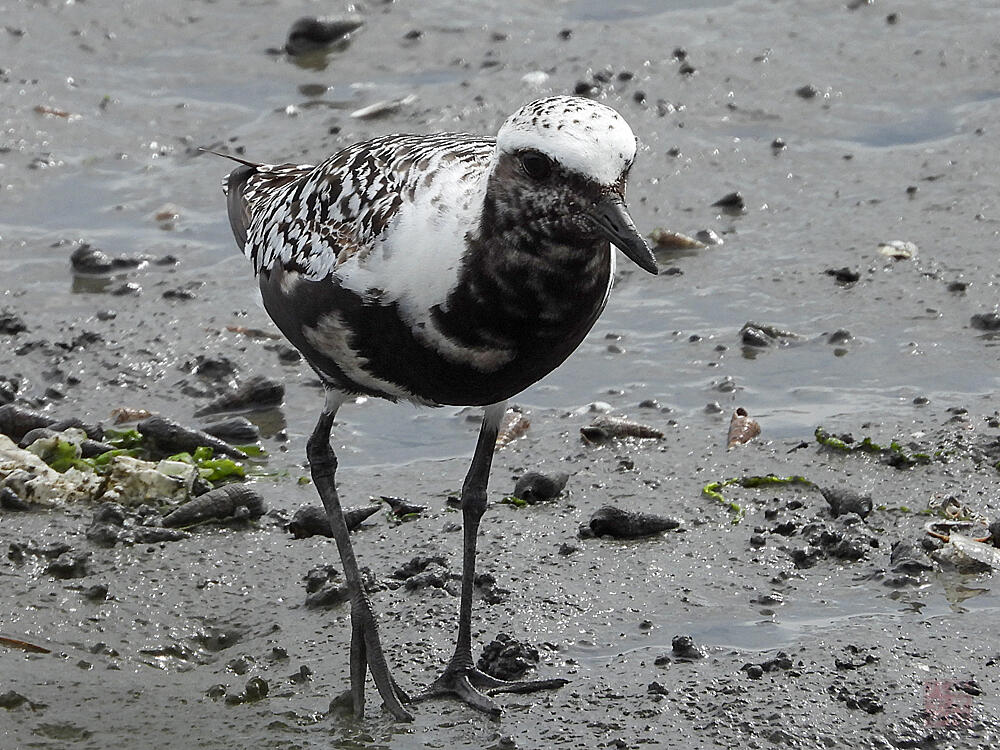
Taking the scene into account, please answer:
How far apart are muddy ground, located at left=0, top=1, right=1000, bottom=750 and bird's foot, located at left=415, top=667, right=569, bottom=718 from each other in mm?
67

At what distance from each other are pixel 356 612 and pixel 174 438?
2.05m

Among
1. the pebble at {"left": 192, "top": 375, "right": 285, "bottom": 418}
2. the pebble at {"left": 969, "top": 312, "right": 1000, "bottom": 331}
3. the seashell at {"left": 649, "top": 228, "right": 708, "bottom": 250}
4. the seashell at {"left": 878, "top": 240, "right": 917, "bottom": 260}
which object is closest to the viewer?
the pebble at {"left": 192, "top": 375, "right": 285, "bottom": 418}

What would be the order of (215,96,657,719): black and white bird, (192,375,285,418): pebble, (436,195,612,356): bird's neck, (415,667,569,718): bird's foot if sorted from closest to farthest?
(215,96,657,719): black and white bird < (436,195,612,356): bird's neck < (415,667,569,718): bird's foot < (192,375,285,418): pebble

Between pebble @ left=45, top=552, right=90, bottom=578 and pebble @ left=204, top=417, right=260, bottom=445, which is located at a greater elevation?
pebble @ left=204, top=417, right=260, bottom=445

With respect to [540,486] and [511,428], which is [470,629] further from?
[511,428]

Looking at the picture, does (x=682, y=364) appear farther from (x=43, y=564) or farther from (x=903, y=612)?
(x=43, y=564)

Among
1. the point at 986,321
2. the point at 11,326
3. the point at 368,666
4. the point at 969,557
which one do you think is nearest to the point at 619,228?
the point at 368,666

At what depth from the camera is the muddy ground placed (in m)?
5.64

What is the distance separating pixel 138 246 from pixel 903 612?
221 inches

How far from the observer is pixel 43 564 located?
6.48m

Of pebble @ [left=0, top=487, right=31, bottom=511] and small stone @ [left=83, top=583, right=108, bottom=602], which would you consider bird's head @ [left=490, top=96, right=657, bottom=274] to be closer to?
small stone @ [left=83, top=583, right=108, bottom=602]

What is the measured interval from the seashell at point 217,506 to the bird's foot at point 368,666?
46.8 inches

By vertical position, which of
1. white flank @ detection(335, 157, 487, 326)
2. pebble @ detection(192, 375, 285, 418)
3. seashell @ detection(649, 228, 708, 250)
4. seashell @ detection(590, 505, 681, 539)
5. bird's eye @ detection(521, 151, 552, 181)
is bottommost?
seashell @ detection(590, 505, 681, 539)

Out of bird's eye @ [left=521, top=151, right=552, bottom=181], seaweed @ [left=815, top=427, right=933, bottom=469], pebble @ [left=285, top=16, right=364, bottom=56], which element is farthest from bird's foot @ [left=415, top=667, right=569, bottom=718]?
pebble @ [left=285, top=16, right=364, bottom=56]
